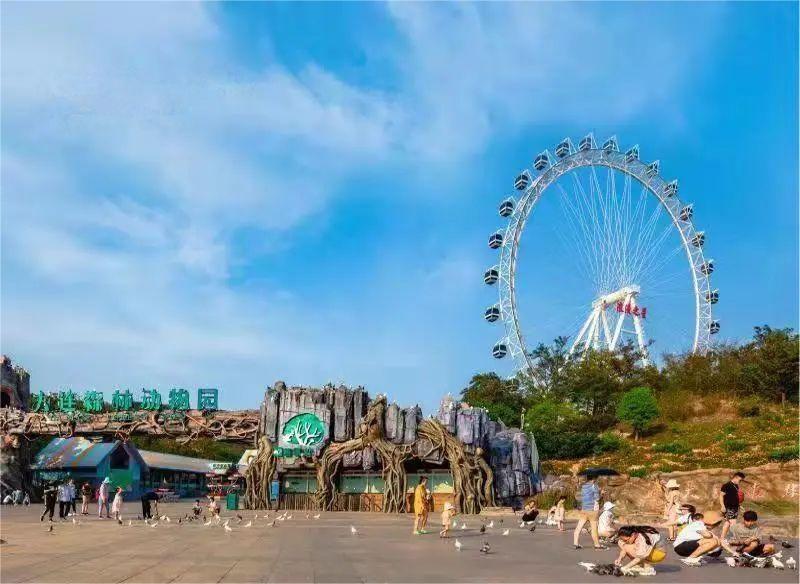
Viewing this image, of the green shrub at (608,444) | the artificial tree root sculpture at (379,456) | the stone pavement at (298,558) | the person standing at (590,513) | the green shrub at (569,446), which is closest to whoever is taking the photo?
the stone pavement at (298,558)

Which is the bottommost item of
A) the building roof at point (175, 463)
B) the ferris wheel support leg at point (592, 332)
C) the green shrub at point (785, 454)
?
the green shrub at point (785, 454)

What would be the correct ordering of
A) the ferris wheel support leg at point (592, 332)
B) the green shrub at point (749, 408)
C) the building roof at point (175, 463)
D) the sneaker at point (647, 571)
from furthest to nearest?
the ferris wheel support leg at point (592, 332) → the green shrub at point (749, 408) → the building roof at point (175, 463) → the sneaker at point (647, 571)

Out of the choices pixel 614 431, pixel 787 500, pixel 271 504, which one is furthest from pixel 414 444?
pixel 614 431

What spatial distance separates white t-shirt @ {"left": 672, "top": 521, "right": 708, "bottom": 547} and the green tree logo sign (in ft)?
67.0

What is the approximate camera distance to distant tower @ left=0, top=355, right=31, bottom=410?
42.9 metres

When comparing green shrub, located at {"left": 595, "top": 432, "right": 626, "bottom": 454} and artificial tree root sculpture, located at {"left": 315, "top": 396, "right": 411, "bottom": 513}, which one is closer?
artificial tree root sculpture, located at {"left": 315, "top": 396, "right": 411, "bottom": 513}

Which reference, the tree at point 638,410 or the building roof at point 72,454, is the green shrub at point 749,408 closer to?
the tree at point 638,410

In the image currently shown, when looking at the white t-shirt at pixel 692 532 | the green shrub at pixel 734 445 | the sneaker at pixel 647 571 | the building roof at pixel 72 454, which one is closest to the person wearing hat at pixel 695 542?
the white t-shirt at pixel 692 532

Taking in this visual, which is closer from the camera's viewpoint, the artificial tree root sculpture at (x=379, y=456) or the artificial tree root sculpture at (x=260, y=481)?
the artificial tree root sculpture at (x=379, y=456)

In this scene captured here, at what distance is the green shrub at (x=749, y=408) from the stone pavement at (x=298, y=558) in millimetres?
43319

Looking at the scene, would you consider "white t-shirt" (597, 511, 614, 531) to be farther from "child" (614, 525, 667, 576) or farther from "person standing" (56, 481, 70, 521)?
"person standing" (56, 481, 70, 521)

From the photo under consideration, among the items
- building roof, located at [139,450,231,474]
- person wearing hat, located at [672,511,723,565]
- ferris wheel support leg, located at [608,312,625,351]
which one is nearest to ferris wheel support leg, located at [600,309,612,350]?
ferris wheel support leg, located at [608,312,625,351]

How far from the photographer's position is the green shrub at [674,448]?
1864 inches

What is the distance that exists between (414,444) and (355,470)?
2.82 m
